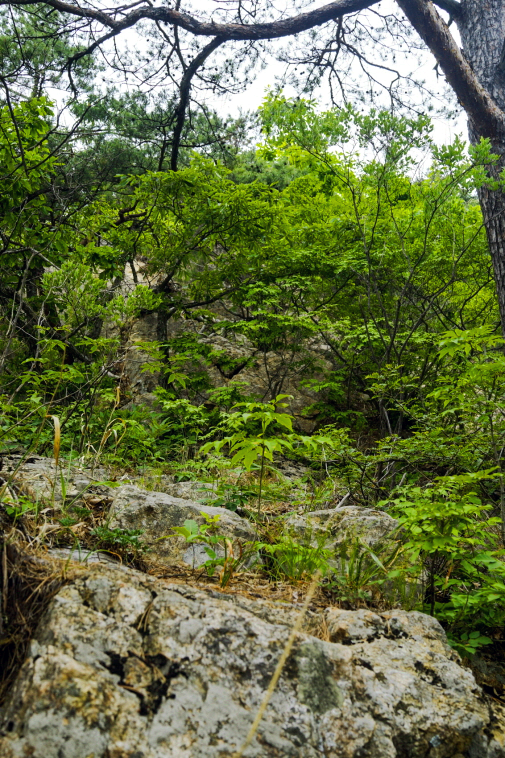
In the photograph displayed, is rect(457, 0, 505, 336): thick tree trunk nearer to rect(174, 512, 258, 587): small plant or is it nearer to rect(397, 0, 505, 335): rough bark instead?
rect(397, 0, 505, 335): rough bark

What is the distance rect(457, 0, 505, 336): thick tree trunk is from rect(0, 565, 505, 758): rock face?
345 cm

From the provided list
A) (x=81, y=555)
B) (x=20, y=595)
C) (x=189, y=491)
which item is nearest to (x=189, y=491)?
(x=189, y=491)

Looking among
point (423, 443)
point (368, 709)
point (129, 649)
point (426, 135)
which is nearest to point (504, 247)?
point (426, 135)

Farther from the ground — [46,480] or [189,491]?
[46,480]

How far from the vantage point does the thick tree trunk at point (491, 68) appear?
424 cm

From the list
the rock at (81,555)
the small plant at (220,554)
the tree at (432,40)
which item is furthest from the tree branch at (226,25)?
the rock at (81,555)

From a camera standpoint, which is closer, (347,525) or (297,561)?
(297,561)

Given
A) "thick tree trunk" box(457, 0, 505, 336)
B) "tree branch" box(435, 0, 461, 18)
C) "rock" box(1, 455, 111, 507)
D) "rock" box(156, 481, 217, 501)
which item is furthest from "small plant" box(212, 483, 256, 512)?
"tree branch" box(435, 0, 461, 18)

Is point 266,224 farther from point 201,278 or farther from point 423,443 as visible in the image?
point 423,443

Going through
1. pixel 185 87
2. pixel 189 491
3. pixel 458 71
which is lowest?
pixel 189 491

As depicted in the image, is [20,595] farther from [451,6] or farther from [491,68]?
[451,6]

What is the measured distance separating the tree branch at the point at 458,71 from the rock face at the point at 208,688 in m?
4.76

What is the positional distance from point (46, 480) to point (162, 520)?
79cm

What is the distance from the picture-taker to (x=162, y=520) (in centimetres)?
250
